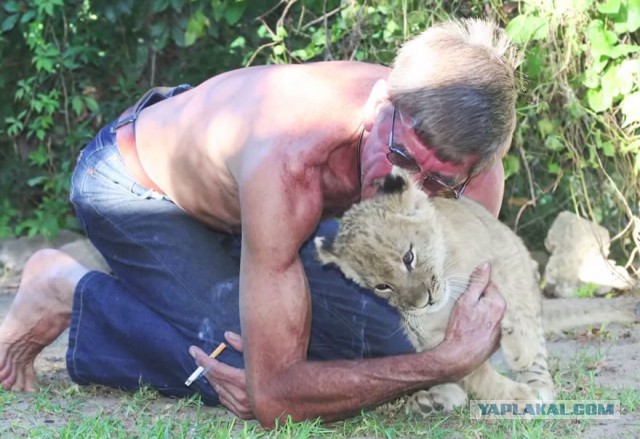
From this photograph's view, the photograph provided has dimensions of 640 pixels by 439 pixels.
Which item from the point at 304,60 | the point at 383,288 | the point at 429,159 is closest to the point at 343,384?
the point at 383,288

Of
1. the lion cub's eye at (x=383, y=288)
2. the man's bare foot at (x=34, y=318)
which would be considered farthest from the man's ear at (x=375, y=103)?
the man's bare foot at (x=34, y=318)

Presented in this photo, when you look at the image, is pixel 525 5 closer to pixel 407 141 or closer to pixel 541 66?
pixel 541 66

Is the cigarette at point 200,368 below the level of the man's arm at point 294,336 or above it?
below

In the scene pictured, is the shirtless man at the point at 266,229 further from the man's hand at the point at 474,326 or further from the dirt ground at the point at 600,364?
the dirt ground at the point at 600,364

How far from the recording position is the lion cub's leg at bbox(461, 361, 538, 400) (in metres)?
4.01

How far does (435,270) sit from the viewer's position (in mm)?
3934

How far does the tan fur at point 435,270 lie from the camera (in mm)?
3883

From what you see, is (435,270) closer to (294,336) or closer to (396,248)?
(396,248)

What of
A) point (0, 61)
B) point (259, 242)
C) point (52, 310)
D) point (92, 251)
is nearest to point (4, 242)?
point (92, 251)

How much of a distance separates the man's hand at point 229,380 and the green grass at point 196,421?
59mm

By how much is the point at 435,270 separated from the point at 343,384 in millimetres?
586

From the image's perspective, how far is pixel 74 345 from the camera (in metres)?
4.50

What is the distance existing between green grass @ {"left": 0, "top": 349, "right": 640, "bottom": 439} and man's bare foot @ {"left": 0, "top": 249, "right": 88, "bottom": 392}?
15 cm

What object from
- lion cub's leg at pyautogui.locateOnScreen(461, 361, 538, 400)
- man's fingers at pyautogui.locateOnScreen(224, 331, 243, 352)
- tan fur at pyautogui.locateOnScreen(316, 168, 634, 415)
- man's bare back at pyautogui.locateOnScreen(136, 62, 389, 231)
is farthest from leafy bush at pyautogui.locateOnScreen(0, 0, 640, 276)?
man's fingers at pyautogui.locateOnScreen(224, 331, 243, 352)
